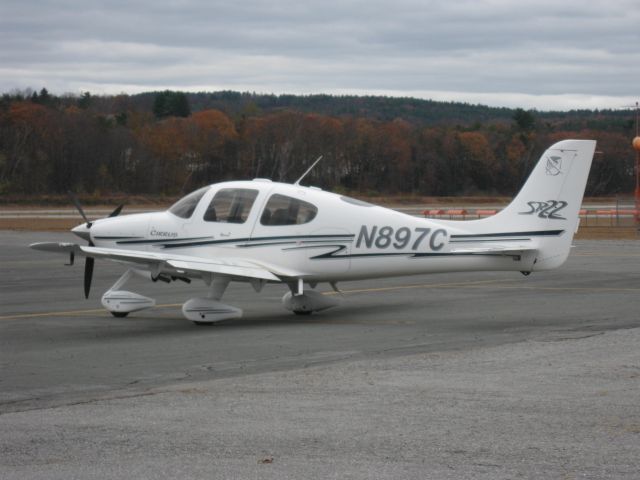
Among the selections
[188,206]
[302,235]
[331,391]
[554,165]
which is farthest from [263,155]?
[331,391]

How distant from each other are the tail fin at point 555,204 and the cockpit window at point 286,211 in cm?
273

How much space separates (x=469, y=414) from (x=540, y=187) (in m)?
7.70

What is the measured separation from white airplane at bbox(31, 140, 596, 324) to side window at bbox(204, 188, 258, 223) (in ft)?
0.05

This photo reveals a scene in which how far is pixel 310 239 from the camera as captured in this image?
16.2 metres

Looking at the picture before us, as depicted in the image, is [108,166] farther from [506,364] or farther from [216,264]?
[506,364]

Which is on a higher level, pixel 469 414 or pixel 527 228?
pixel 527 228

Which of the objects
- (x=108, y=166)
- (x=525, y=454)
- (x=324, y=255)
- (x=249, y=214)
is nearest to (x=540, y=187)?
(x=324, y=255)

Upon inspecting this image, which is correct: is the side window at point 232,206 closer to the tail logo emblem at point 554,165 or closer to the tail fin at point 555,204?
the tail fin at point 555,204

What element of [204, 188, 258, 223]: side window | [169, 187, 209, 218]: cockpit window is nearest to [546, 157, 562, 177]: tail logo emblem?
[204, 188, 258, 223]: side window

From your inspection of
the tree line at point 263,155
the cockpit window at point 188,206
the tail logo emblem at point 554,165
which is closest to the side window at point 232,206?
the cockpit window at point 188,206

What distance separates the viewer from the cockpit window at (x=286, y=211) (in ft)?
53.6

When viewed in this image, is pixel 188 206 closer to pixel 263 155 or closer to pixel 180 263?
pixel 180 263

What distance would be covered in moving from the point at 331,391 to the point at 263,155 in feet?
239

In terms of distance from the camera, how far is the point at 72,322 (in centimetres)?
1648
